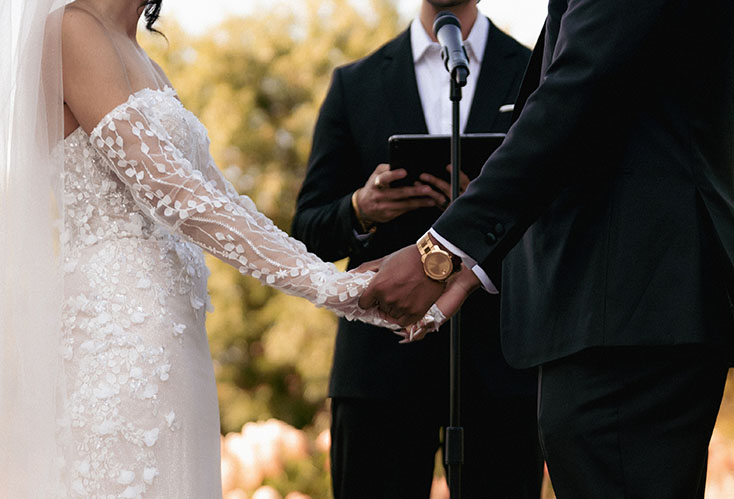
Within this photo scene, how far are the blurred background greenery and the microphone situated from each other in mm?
5331

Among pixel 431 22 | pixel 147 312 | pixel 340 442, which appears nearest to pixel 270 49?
pixel 431 22

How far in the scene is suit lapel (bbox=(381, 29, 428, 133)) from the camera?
3184 millimetres

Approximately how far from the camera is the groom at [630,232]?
1.84 metres

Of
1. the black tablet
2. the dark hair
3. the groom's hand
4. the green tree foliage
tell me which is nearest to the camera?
the groom's hand

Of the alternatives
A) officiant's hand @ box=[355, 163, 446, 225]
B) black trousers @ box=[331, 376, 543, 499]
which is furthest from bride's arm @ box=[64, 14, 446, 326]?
black trousers @ box=[331, 376, 543, 499]

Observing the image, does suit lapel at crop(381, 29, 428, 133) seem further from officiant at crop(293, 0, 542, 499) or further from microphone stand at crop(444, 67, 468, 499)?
microphone stand at crop(444, 67, 468, 499)

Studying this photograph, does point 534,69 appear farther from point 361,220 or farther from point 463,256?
point 361,220

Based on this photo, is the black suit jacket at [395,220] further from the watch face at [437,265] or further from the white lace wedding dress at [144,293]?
the watch face at [437,265]

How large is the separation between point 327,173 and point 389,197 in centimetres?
45

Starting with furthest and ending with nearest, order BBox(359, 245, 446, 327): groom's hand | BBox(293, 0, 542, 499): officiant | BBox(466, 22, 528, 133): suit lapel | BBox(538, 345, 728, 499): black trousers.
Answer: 1. BBox(466, 22, 528, 133): suit lapel
2. BBox(293, 0, 542, 499): officiant
3. BBox(359, 245, 446, 327): groom's hand
4. BBox(538, 345, 728, 499): black trousers

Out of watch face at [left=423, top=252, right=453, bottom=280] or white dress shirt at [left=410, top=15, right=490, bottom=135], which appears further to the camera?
white dress shirt at [left=410, top=15, right=490, bottom=135]

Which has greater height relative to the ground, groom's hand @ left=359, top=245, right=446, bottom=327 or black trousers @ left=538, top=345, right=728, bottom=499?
groom's hand @ left=359, top=245, right=446, bottom=327

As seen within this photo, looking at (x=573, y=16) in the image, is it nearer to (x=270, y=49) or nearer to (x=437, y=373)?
(x=437, y=373)

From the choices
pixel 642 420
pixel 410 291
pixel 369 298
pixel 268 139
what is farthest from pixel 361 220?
pixel 268 139
